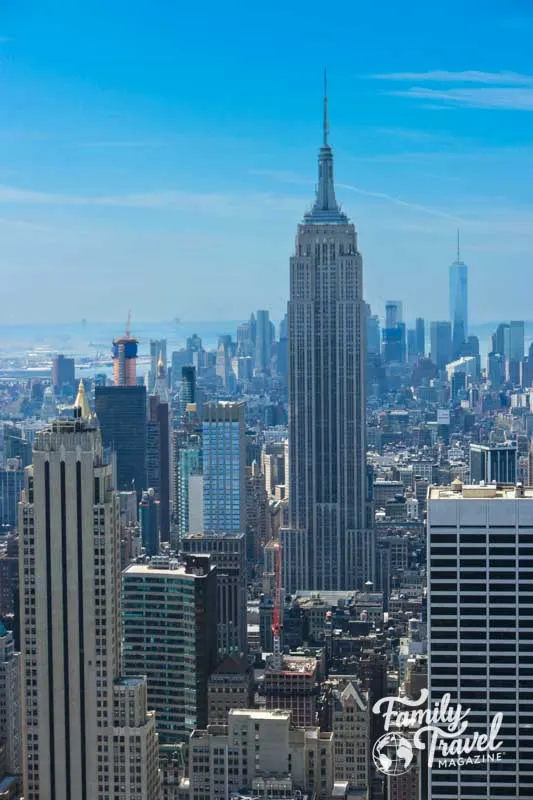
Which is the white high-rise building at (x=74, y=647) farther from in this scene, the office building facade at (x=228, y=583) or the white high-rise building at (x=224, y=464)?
the white high-rise building at (x=224, y=464)

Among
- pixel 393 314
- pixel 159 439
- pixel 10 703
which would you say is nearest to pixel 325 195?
pixel 393 314

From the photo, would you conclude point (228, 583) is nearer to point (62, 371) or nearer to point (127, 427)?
point (62, 371)

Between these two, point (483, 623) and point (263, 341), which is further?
point (263, 341)

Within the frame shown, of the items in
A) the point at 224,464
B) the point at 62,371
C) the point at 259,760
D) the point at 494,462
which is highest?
the point at 62,371

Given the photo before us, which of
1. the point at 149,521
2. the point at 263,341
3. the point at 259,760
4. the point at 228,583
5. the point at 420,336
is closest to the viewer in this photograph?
the point at 259,760

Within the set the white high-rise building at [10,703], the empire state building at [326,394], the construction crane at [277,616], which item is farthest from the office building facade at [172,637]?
the empire state building at [326,394]

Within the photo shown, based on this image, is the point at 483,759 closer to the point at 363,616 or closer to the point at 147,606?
the point at 147,606

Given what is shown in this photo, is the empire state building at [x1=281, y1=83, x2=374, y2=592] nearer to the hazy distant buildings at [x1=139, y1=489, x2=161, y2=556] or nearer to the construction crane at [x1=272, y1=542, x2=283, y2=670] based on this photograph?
the construction crane at [x1=272, y1=542, x2=283, y2=670]
